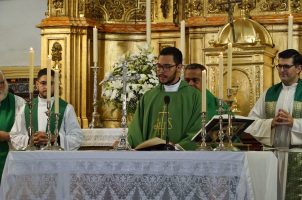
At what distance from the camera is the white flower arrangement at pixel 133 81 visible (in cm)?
800

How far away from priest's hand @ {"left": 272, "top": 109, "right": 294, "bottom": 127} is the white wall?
635 cm

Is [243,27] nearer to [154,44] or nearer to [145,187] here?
[154,44]

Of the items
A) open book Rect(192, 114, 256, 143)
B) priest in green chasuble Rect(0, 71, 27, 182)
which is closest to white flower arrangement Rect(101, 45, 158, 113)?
priest in green chasuble Rect(0, 71, 27, 182)

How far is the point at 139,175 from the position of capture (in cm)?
574

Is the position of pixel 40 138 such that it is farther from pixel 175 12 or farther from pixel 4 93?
pixel 175 12

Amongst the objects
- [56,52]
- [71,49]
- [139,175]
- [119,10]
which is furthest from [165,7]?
[139,175]

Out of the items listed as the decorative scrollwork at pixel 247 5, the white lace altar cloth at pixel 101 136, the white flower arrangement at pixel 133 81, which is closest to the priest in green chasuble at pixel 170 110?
the white flower arrangement at pixel 133 81

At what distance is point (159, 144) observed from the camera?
20.0ft

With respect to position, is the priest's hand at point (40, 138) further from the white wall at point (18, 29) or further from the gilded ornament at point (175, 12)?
the white wall at point (18, 29)

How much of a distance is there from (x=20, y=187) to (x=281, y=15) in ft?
16.3

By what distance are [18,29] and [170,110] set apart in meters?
6.61

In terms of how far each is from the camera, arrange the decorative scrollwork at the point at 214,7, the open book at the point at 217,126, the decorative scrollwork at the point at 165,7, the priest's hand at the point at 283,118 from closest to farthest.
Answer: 1. the open book at the point at 217,126
2. the priest's hand at the point at 283,118
3. the decorative scrollwork at the point at 214,7
4. the decorative scrollwork at the point at 165,7

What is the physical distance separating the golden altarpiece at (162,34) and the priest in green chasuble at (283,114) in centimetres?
186

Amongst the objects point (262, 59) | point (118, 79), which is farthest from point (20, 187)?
point (262, 59)
